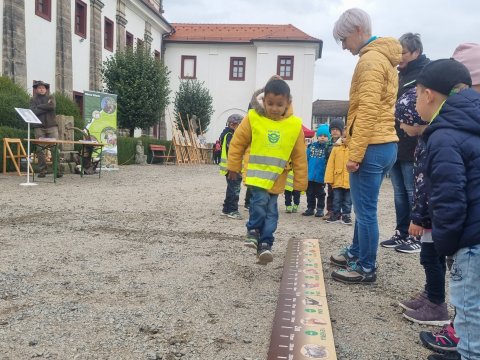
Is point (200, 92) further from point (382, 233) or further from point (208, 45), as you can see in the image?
point (382, 233)

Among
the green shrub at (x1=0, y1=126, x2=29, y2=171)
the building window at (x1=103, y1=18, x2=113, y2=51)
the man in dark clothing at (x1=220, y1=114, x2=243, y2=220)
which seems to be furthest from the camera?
the building window at (x1=103, y1=18, x2=113, y2=51)

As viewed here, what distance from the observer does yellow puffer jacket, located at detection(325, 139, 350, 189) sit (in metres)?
6.26

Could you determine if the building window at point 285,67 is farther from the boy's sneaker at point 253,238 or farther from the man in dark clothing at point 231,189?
the boy's sneaker at point 253,238

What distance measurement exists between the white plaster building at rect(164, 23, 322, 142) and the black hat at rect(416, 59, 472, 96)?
2916cm

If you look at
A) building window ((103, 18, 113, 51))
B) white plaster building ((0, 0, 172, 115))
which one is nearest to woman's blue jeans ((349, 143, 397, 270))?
white plaster building ((0, 0, 172, 115))

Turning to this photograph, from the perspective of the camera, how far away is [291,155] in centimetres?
367

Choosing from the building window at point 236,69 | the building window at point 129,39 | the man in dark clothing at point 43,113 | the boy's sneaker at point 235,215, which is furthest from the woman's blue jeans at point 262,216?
the building window at point 236,69

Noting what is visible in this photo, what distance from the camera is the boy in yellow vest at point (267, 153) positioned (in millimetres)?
3525

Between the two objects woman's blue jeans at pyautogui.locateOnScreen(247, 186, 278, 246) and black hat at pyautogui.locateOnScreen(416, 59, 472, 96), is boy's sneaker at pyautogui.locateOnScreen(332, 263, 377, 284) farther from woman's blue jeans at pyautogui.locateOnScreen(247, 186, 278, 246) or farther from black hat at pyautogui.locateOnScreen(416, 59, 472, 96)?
black hat at pyautogui.locateOnScreen(416, 59, 472, 96)

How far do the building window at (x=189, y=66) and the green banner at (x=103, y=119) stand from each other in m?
19.5

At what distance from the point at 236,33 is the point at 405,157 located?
30.9m

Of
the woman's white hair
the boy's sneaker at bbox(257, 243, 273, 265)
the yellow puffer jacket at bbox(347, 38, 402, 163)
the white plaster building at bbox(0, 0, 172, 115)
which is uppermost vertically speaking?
the white plaster building at bbox(0, 0, 172, 115)

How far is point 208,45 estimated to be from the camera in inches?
1287

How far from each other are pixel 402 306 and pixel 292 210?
4.49 metres
